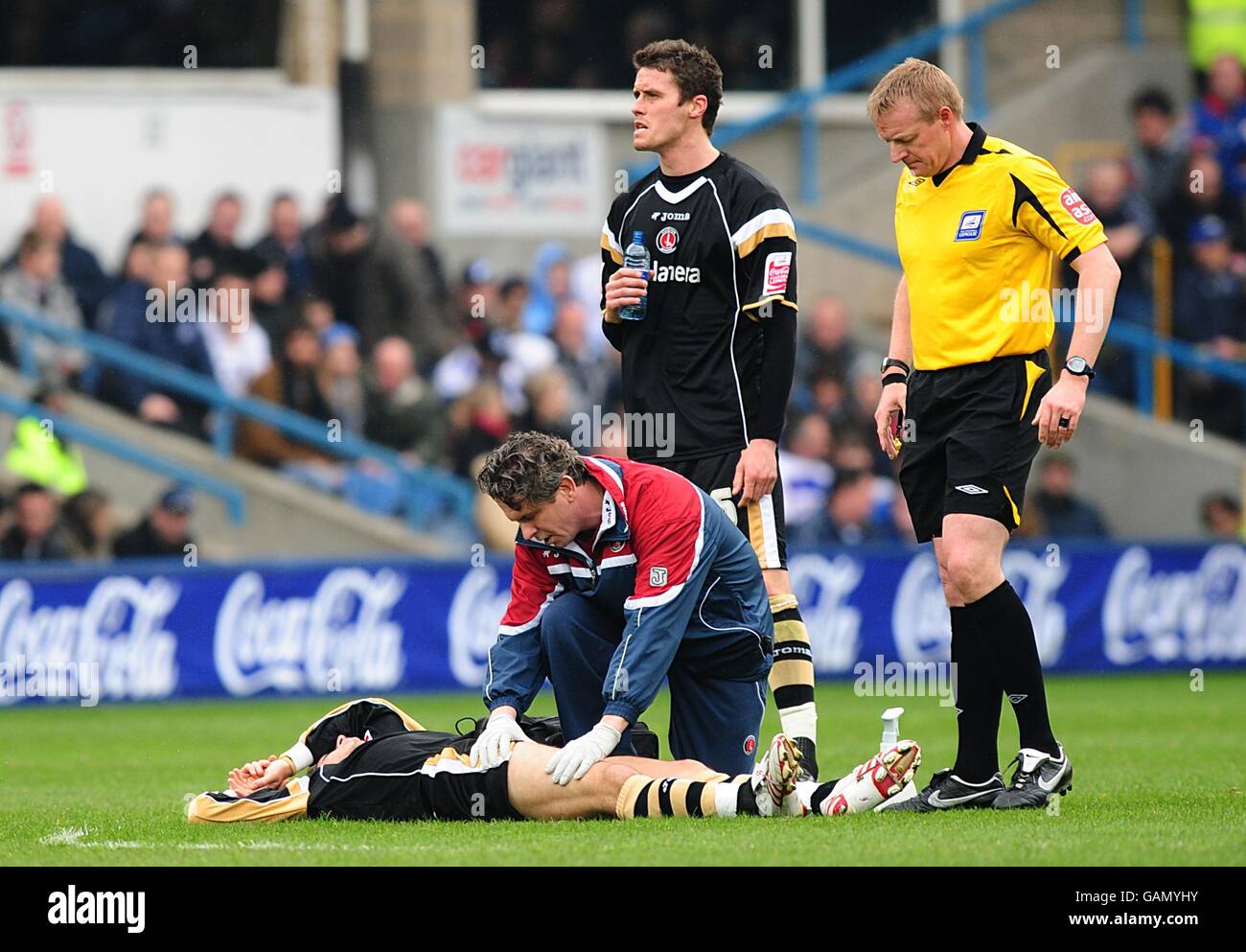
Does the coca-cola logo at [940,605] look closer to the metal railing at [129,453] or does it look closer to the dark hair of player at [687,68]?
the metal railing at [129,453]

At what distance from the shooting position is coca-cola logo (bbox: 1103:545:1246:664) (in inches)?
593

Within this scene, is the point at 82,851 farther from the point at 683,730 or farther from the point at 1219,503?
the point at 1219,503

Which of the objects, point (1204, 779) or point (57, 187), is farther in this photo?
point (57, 187)

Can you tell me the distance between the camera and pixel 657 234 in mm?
7773

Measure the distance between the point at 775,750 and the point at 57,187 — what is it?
13006mm

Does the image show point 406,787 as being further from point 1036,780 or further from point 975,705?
point 1036,780

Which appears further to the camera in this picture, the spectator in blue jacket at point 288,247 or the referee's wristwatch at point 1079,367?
the spectator in blue jacket at point 288,247

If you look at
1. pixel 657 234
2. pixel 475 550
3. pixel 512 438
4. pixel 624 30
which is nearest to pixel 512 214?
pixel 624 30

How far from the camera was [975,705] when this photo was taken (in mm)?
6992

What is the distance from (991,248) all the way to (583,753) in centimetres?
221

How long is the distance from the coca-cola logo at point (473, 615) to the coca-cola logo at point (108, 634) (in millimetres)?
1881

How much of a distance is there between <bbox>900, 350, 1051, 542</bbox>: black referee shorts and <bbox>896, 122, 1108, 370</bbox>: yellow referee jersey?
67 mm

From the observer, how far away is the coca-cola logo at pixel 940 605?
14.6 metres

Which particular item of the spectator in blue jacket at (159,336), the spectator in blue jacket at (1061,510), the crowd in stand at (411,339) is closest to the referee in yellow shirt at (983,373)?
the crowd in stand at (411,339)
